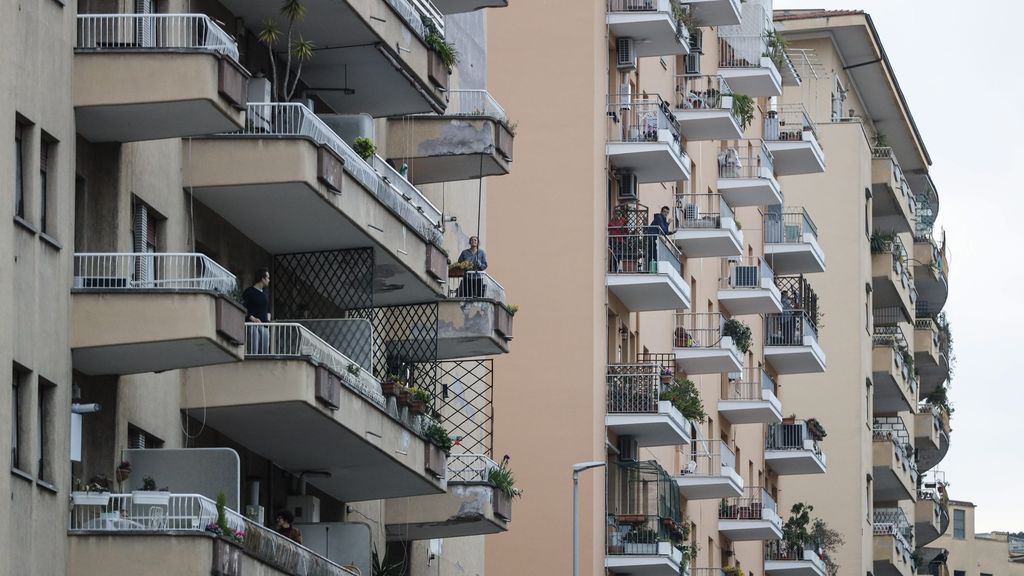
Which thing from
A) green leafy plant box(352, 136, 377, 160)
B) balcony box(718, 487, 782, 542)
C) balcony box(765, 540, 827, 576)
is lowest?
balcony box(765, 540, 827, 576)

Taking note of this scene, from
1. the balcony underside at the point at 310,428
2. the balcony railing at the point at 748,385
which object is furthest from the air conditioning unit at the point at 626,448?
the balcony underside at the point at 310,428

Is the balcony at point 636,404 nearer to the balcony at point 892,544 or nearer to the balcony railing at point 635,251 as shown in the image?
the balcony railing at point 635,251

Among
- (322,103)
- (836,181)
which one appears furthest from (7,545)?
(836,181)

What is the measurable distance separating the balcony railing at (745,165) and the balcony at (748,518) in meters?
8.18

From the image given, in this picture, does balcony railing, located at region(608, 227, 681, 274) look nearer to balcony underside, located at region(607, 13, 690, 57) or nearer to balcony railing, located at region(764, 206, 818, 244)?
balcony underside, located at region(607, 13, 690, 57)

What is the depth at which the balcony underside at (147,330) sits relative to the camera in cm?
2625

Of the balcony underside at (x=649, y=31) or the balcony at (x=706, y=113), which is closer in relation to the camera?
the balcony underside at (x=649, y=31)

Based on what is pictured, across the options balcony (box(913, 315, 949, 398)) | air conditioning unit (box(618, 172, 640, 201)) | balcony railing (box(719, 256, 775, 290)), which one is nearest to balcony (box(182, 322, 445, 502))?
air conditioning unit (box(618, 172, 640, 201))

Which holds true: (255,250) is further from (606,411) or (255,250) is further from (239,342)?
(606,411)

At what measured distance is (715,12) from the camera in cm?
6131

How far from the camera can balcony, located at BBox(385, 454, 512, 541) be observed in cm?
3994

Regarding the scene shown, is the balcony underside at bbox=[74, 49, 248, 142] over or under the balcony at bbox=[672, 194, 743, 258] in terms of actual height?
under

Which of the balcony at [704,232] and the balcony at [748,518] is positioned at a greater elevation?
the balcony at [704,232]

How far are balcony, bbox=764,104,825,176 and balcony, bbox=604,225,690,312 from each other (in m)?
16.0
